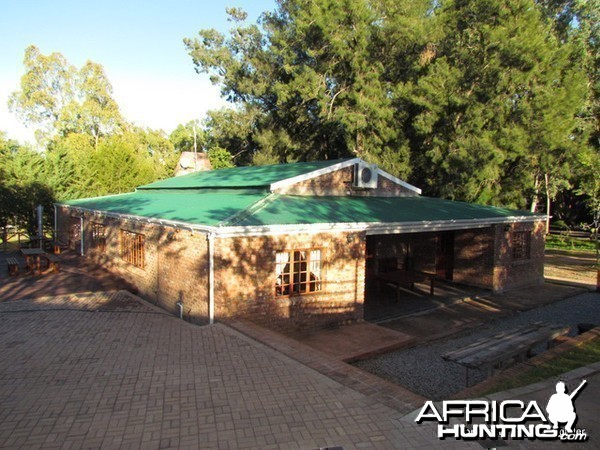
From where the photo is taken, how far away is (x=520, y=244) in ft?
54.4

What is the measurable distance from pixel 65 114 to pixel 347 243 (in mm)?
46704

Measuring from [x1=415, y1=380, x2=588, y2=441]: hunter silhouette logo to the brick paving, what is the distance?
9.7 inches

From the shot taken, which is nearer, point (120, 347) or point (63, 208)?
point (120, 347)

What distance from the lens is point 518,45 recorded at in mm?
22031

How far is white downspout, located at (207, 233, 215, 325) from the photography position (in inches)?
353

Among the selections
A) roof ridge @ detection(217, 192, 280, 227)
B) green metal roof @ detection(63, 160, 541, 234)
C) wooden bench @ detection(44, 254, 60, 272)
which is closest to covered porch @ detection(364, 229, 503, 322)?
green metal roof @ detection(63, 160, 541, 234)

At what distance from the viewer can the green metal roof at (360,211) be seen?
33.6 feet

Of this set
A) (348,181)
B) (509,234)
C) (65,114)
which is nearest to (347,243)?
(348,181)

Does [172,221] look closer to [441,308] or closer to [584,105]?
[441,308]

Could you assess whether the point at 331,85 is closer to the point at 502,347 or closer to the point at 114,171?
the point at 114,171

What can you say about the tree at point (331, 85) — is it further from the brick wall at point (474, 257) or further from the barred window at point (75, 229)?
the barred window at point (75, 229)

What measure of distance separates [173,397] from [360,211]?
7793 mm

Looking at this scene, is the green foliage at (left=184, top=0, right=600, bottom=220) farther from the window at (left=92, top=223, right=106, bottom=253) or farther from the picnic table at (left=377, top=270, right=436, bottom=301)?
the window at (left=92, top=223, right=106, bottom=253)

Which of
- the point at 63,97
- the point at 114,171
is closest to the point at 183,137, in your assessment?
the point at 63,97
